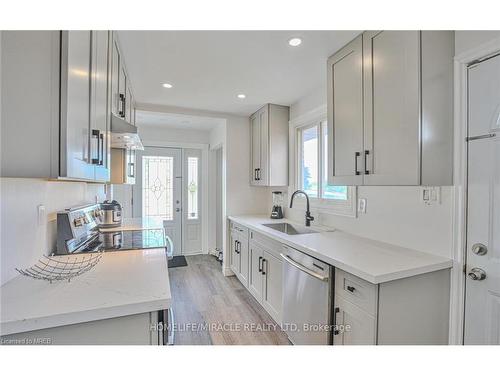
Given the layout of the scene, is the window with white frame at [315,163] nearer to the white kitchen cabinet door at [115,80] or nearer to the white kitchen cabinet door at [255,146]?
the white kitchen cabinet door at [255,146]

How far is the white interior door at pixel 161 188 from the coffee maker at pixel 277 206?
77.9 inches

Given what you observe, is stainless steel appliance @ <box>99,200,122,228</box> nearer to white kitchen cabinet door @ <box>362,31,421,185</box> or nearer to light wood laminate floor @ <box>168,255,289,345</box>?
light wood laminate floor @ <box>168,255,289,345</box>

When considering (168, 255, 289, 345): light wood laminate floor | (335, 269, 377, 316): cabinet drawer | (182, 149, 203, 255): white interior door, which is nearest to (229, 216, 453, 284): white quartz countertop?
(335, 269, 377, 316): cabinet drawer

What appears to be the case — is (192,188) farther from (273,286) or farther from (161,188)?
(273,286)

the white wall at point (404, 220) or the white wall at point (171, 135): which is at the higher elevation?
the white wall at point (171, 135)

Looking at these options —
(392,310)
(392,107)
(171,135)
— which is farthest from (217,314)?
(171,135)

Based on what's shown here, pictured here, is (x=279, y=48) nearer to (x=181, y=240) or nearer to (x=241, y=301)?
(x=241, y=301)

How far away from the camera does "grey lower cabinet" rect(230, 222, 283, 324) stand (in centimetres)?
231

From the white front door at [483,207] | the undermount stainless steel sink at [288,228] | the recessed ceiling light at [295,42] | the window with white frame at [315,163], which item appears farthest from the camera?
the undermount stainless steel sink at [288,228]

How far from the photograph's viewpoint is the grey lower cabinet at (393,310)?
1308 mm

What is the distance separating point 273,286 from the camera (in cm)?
239

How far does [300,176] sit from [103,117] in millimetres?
2296

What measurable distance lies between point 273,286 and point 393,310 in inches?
48.4

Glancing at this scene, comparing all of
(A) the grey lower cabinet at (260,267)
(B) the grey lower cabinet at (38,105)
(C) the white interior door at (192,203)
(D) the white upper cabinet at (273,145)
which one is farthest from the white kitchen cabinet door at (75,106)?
(C) the white interior door at (192,203)
